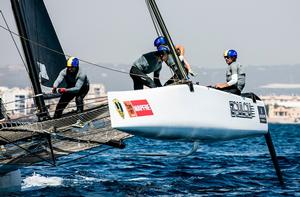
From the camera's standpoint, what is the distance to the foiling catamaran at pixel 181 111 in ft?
38.8

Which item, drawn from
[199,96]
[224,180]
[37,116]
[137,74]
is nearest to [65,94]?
[37,116]

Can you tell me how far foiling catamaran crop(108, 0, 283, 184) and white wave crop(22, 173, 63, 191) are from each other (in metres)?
3.73

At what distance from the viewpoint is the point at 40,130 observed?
12.9 meters

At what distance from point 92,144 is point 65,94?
105cm

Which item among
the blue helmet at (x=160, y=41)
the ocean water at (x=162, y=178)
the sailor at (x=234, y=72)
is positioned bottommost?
the ocean water at (x=162, y=178)

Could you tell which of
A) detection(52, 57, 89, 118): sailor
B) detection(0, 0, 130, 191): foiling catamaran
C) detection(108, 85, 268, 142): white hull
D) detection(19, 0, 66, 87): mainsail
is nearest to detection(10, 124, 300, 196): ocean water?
detection(0, 0, 130, 191): foiling catamaran

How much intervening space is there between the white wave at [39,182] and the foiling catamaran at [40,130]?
0.42 meters

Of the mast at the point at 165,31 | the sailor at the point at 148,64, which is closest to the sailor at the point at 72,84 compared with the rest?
the sailor at the point at 148,64

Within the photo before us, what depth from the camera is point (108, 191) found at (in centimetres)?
1434

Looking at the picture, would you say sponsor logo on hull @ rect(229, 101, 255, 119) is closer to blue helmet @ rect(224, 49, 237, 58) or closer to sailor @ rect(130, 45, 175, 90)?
blue helmet @ rect(224, 49, 237, 58)

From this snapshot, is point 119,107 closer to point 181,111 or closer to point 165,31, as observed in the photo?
point 181,111

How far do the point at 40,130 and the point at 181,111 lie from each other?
95.1 inches

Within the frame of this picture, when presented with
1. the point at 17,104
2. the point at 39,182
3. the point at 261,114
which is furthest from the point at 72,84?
the point at 261,114

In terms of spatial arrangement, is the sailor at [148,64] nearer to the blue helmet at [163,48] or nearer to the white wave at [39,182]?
the blue helmet at [163,48]
